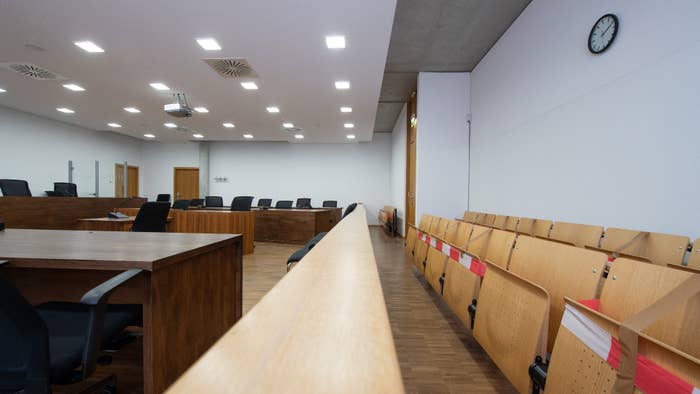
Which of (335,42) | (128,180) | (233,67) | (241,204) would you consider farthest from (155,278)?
(128,180)

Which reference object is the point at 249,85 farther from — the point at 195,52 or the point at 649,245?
the point at 649,245

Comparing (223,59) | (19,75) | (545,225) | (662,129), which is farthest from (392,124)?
(19,75)

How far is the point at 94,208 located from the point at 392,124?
8299 millimetres

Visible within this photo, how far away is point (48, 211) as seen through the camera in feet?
15.2

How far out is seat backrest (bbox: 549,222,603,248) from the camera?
2400mm

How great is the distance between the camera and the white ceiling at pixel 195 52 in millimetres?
3088

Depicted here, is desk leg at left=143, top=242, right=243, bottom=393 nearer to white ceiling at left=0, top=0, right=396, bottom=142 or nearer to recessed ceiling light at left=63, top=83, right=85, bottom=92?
white ceiling at left=0, top=0, right=396, bottom=142

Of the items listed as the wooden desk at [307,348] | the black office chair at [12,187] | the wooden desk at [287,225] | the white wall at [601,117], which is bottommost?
the wooden desk at [287,225]

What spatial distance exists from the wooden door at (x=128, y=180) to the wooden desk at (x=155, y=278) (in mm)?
9568

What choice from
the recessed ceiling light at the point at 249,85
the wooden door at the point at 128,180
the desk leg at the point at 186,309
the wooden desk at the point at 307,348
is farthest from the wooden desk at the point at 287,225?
the wooden door at the point at 128,180

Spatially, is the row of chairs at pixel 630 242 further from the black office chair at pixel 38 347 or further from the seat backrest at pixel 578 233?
the black office chair at pixel 38 347

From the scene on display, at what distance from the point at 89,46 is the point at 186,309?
14.2 ft

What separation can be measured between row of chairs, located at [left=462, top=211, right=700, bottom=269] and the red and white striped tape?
946mm

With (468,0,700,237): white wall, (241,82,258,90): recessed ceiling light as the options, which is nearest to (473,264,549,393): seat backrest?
(468,0,700,237): white wall
